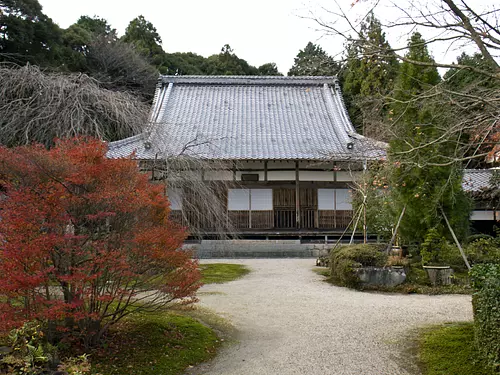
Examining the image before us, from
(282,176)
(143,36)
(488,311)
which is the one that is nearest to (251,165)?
(282,176)

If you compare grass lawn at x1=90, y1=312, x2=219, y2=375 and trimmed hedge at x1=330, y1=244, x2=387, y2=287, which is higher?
trimmed hedge at x1=330, y1=244, x2=387, y2=287

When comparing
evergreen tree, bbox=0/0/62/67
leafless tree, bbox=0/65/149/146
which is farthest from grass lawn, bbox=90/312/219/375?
evergreen tree, bbox=0/0/62/67

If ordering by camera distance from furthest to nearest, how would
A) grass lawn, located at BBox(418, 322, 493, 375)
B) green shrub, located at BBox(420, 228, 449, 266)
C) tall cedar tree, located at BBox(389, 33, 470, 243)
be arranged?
tall cedar tree, located at BBox(389, 33, 470, 243), green shrub, located at BBox(420, 228, 449, 266), grass lawn, located at BBox(418, 322, 493, 375)

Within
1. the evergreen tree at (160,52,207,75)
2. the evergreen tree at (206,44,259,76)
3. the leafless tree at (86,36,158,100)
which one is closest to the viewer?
the leafless tree at (86,36,158,100)

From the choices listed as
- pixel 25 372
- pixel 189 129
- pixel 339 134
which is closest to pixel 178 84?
pixel 189 129

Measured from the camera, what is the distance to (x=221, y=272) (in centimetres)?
1196

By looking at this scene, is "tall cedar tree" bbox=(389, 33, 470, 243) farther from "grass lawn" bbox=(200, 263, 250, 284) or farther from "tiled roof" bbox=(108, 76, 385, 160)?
"tiled roof" bbox=(108, 76, 385, 160)

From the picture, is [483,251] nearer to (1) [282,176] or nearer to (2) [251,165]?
(1) [282,176]

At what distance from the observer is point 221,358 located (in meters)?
4.95

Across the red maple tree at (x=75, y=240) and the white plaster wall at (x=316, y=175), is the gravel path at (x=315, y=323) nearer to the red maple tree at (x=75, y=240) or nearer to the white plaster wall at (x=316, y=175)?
the red maple tree at (x=75, y=240)

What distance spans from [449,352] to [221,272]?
777 centimetres

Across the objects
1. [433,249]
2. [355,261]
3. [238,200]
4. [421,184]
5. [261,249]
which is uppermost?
[421,184]

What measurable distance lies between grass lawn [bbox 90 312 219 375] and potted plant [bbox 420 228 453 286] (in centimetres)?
559

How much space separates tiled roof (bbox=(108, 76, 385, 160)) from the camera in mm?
17452
